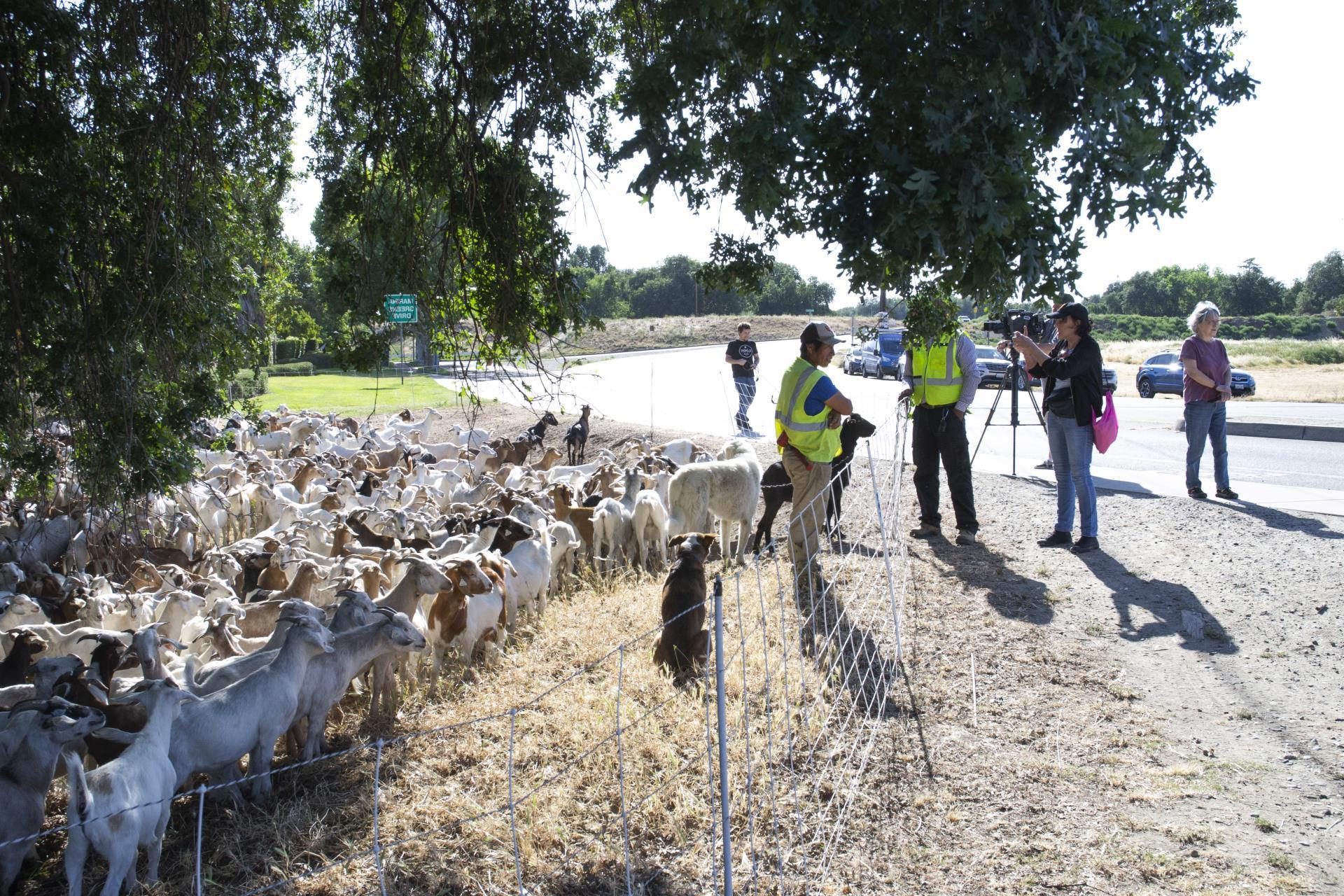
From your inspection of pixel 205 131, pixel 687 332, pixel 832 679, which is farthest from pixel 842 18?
pixel 687 332

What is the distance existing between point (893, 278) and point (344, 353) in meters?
4.27

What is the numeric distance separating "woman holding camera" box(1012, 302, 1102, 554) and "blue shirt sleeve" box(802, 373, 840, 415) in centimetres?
211

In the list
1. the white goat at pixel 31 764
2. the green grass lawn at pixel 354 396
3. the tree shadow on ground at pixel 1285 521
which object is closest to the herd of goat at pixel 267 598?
the white goat at pixel 31 764

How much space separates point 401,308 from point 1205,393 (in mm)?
7781

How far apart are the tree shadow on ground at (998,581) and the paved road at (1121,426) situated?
3.19 meters

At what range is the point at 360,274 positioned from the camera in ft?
21.9

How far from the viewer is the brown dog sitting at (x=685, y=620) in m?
6.01

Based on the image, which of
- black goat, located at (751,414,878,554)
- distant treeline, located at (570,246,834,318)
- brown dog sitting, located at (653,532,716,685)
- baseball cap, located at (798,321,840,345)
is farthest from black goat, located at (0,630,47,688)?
distant treeline, located at (570,246,834,318)

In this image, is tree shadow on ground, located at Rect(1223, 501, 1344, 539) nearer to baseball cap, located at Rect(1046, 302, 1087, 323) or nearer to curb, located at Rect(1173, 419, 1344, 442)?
baseball cap, located at Rect(1046, 302, 1087, 323)

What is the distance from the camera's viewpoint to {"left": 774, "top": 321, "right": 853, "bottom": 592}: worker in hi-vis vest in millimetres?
7031

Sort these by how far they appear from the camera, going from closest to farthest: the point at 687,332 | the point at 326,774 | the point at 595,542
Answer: the point at 326,774 < the point at 595,542 < the point at 687,332

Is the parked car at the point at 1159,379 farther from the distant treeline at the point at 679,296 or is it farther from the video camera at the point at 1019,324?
the distant treeline at the point at 679,296

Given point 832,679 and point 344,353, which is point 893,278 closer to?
point 832,679

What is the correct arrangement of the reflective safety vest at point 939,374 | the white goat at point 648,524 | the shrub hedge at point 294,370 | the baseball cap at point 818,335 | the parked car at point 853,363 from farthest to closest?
the shrub hedge at point 294,370 → the parked car at point 853,363 → the white goat at point 648,524 → the reflective safety vest at point 939,374 → the baseball cap at point 818,335
